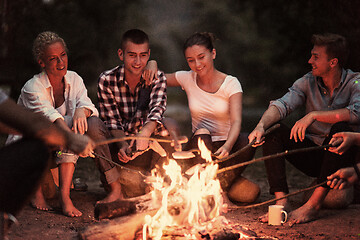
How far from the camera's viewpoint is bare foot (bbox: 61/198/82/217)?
402 centimetres

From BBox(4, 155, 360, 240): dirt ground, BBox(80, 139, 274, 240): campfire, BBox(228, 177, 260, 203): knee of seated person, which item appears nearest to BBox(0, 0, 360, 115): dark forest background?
BBox(228, 177, 260, 203): knee of seated person

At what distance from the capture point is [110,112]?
4.48m

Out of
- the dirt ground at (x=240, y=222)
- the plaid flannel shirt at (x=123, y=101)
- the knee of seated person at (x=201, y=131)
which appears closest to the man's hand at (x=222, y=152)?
the knee of seated person at (x=201, y=131)

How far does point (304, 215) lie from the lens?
391 centimetres

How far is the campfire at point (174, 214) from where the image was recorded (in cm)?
316

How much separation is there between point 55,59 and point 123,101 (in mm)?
803

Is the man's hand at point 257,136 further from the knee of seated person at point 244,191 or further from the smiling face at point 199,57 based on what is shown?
A: the smiling face at point 199,57

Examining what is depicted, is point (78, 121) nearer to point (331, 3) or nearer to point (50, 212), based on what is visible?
point (50, 212)

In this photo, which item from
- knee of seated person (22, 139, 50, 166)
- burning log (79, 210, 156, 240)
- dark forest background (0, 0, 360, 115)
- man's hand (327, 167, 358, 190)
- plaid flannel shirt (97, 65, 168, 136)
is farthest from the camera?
dark forest background (0, 0, 360, 115)

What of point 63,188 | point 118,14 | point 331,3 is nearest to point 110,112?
point 63,188

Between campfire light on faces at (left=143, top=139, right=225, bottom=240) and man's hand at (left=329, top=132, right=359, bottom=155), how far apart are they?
1071 millimetres

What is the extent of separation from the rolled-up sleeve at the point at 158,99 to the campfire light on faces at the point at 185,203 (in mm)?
795

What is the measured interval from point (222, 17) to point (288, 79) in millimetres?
17623

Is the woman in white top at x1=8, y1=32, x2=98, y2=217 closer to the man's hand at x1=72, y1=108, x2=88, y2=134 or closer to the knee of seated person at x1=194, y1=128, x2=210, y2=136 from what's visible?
the man's hand at x1=72, y1=108, x2=88, y2=134
